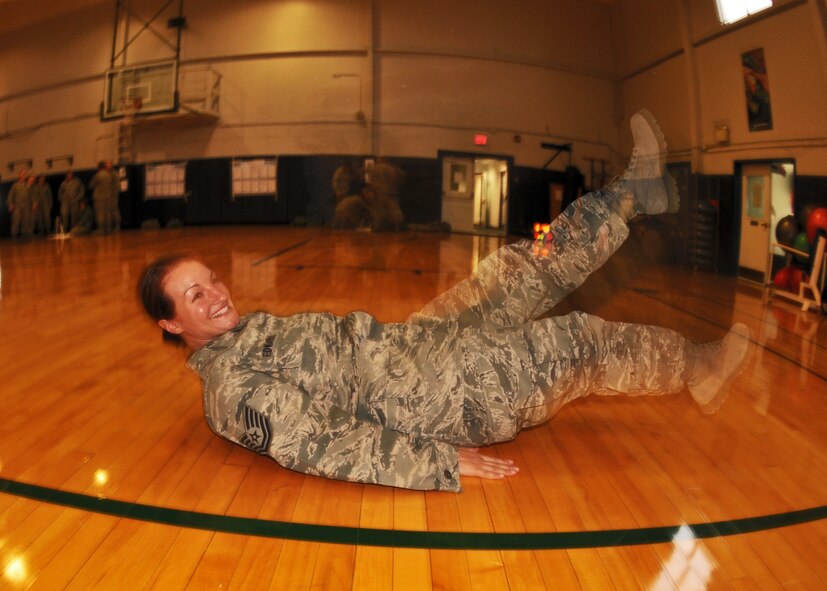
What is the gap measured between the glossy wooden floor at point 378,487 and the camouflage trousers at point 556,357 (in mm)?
125

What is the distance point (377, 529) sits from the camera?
3.34 feet

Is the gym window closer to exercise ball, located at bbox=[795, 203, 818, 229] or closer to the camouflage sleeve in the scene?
exercise ball, located at bbox=[795, 203, 818, 229]

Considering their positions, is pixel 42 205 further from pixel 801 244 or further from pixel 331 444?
pixel 801 244

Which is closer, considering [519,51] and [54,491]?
[54,491]

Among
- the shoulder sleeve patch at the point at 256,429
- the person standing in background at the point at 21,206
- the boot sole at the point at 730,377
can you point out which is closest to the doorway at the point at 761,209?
the boot sole at the point at 730,377

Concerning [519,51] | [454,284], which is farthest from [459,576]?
[519,51]

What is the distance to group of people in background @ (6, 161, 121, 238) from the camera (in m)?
1.69

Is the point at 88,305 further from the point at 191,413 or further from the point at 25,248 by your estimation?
the point at 191,413

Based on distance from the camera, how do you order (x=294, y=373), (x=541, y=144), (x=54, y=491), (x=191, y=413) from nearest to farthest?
(x=54, y=491) → (x=294, y=373) → (x=541, y=144) → (x=191, y=413)

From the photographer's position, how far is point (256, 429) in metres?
1.15

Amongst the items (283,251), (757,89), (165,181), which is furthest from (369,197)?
(757,89)

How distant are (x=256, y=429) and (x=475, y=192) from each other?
0.71m

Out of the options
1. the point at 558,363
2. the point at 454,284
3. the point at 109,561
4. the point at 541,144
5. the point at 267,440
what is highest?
the point at 541,144

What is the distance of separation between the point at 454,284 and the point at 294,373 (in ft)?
1.86
